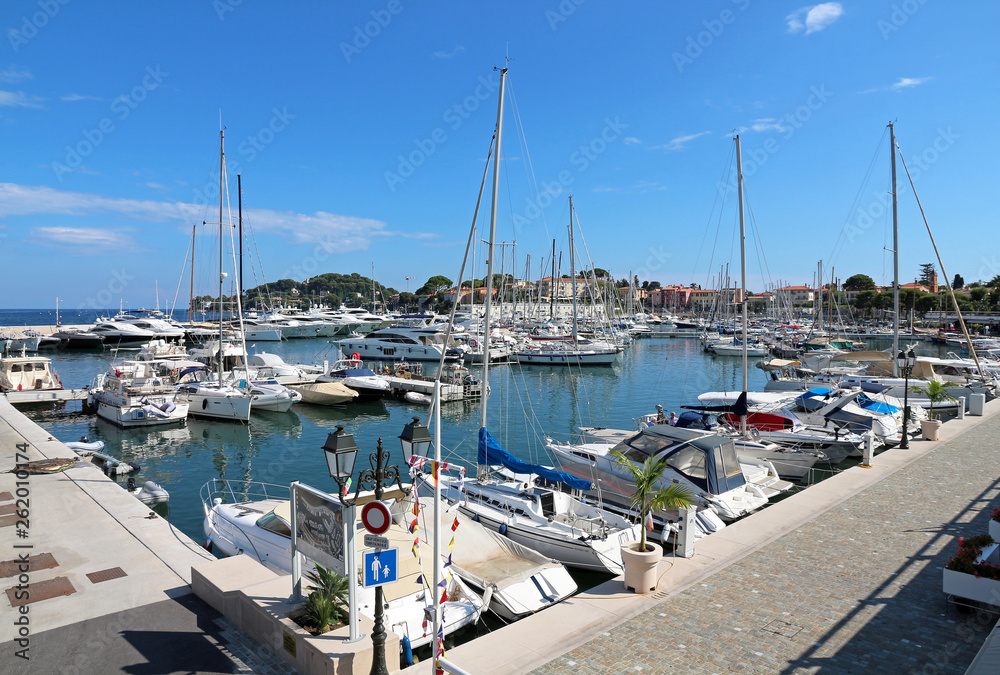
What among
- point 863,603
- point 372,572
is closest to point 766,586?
point 863,603

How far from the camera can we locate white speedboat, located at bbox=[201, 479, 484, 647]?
8.88 m

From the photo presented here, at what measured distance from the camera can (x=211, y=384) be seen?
108 feet

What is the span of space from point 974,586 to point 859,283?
177 metres

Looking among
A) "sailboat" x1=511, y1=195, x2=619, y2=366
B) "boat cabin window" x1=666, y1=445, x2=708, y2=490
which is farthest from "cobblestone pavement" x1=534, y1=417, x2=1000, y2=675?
"sailboat" x1=511, y1=195, x2=619, y2=366

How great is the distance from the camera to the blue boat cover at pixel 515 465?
552 inches

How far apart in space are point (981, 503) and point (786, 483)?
476 cm

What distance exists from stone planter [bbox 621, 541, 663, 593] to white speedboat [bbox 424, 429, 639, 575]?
276 centimetres

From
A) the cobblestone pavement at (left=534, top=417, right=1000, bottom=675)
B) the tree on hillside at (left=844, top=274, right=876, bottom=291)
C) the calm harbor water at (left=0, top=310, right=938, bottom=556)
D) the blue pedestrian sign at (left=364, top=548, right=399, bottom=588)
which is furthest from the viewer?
the tree on hillside at (left=844, top=274, right=876, bottom=291)

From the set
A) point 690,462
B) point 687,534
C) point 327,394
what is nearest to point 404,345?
point 327,394

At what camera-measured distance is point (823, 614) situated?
813 cm

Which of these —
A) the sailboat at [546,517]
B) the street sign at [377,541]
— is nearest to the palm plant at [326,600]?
the street sign at [377,541]

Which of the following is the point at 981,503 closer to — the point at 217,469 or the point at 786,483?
the point at 786,483

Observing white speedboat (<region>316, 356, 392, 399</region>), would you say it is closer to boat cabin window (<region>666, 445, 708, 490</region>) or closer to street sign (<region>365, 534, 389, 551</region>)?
boat cabin window (<region>666, 445, 708, 490</region>)

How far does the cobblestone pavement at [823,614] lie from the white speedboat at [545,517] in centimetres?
285
